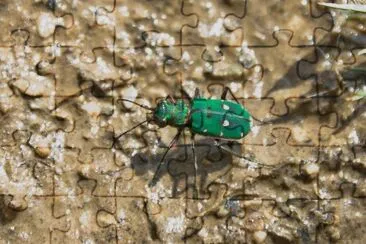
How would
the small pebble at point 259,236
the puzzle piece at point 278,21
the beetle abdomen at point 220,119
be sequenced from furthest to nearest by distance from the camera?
the puzzle piece at point 278,21
the small pebble at point 259,236
the beetle abdomen at point 220,119

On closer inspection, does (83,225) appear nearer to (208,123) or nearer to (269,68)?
(208,123)

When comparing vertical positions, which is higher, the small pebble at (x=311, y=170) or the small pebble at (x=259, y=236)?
the small pebble at (x=311, y=170)

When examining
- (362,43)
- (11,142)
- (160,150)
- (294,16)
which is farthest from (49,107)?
(362,43)

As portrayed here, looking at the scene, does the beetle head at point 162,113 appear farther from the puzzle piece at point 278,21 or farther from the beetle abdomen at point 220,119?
the puzzle piece at point 278,21
